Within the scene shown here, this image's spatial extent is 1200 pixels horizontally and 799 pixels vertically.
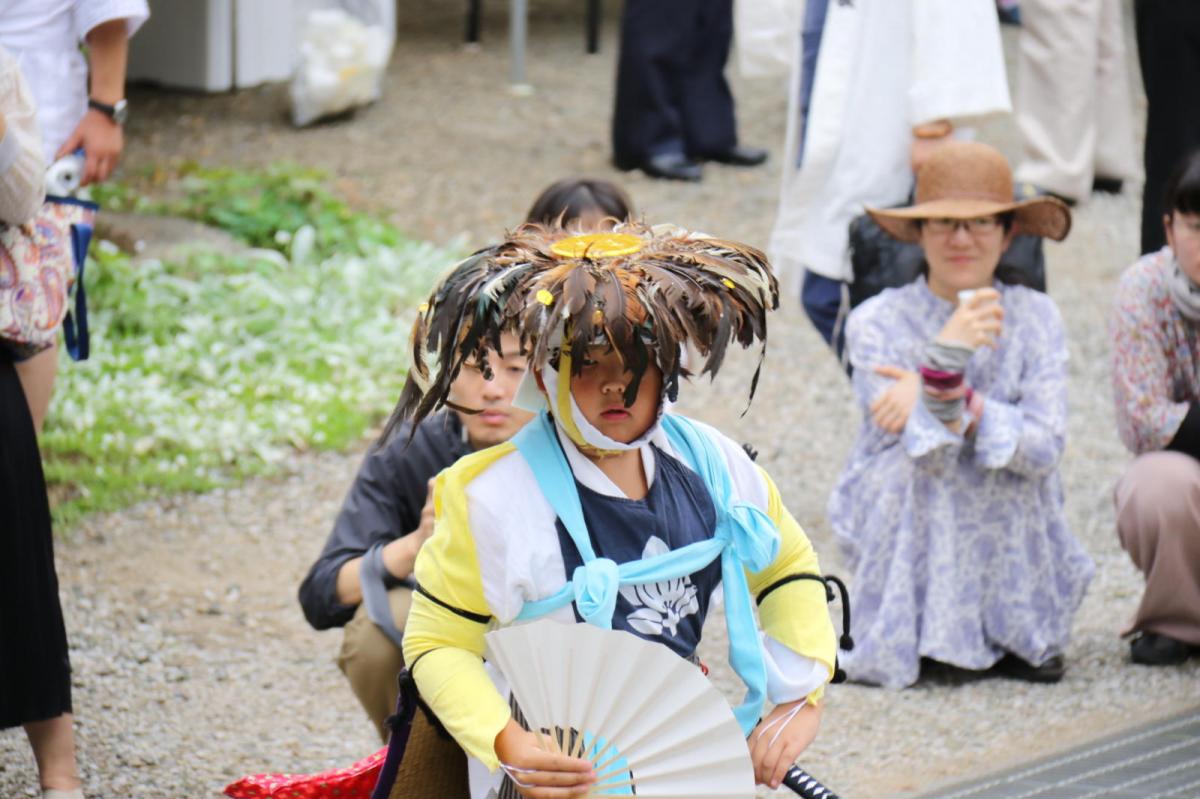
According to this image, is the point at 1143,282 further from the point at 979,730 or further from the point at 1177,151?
the point at 1177,151

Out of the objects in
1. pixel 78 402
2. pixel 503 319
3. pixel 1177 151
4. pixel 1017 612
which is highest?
pixel 503 319

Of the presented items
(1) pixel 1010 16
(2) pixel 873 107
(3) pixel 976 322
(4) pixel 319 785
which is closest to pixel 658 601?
(4) pixel 319 785

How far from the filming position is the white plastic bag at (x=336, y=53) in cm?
959

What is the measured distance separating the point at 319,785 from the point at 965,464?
2184mm

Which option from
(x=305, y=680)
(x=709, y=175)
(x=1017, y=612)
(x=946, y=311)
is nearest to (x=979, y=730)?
(x=1017, y=612)

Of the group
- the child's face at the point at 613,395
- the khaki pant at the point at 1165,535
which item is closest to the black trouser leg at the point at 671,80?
the khaki pant at the point at 1165,535

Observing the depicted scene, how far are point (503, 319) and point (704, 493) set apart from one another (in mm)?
458

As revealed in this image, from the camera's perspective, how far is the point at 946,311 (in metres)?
4.46

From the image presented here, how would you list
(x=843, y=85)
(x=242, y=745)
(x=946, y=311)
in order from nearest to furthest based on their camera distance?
1. (x=242, y=745)
2. (x=946, y=311)
3. (x=843, y=85)

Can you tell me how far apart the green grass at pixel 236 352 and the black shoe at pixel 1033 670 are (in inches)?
105

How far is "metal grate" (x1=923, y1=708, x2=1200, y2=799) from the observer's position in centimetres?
387

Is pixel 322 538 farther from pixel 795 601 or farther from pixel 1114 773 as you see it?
pixel 795 601

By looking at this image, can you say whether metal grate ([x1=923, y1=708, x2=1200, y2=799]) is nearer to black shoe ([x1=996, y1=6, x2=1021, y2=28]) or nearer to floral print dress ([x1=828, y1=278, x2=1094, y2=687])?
floral print dress ([x1=828, y1=278, x2=1094, y2=687])

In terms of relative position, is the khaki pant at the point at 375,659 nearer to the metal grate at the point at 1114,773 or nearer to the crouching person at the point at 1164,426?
the metal grate at the point at 1114,773
